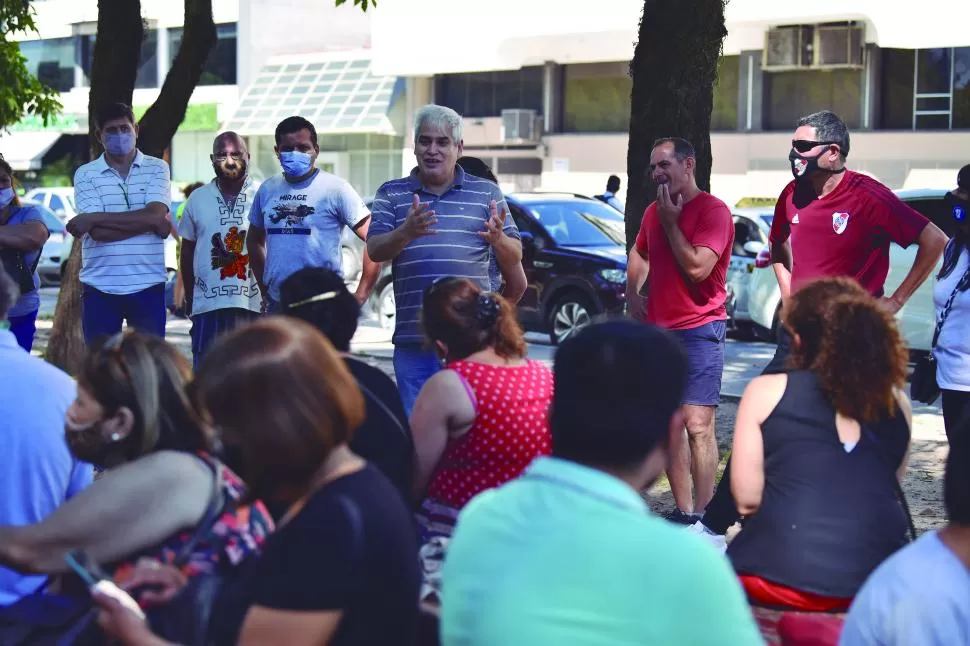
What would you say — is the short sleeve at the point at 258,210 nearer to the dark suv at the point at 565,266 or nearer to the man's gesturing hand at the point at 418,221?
the man's gesturing hand at the point at 418,221

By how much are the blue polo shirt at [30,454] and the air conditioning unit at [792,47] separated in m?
26.7

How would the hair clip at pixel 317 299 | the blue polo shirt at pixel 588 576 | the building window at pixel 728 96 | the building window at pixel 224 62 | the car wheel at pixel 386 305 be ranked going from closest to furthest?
the blue polo shirt at pixel 588 576 → the hair clip at pixel 317 299 → the car wheel at pixel 386 305 → the building window at pixel 728 96 → the building window at pixel 224 62

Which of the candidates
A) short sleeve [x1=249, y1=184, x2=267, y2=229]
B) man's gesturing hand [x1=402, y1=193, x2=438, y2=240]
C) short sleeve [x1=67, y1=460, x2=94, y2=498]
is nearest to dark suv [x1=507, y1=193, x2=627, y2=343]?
short sleeve [x1=249, y1=184, x2=267, y2=229]

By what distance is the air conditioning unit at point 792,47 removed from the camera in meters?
28.8

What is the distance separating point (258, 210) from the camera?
7.03 m

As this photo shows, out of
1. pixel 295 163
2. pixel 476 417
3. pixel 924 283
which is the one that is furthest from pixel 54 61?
pixel 476 417

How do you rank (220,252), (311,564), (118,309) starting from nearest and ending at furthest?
(311,564)
(220,252)
(118,309)

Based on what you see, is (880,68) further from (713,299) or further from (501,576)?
(501,576)

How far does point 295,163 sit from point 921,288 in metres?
7.05

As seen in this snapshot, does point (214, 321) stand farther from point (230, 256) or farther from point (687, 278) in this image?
point (687, 278)

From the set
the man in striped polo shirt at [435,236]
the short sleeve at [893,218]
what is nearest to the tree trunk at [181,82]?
the man in striped polo shirt at [435,236]

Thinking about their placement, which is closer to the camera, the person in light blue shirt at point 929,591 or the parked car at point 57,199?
the person in light blue shirt at point 929,591

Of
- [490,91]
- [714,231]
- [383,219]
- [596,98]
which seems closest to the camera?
[383,219]

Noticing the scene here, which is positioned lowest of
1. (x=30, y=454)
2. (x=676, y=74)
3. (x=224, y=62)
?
(x=30, y=454)
